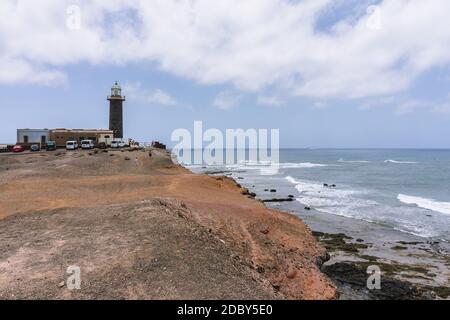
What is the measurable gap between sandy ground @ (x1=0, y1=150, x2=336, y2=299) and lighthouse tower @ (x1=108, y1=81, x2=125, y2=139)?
46.9 metres

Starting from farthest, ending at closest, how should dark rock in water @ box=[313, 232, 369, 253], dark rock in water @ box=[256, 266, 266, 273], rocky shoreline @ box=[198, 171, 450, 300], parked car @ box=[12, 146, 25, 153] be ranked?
parked car @ box=[12, 146, 25, 153], dark rock in water @ box=[313, 232, 369, 253], rocky shoreline @ box=[198, 171, 450, 300], dark rock in water @ box=[256, 266, 266, 273]

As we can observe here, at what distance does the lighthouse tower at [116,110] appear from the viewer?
6631 cm

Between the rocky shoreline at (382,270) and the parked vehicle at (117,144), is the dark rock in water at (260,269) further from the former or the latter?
the parked vehicle at (117,144)

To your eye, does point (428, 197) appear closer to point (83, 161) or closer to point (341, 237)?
point (341, 237)

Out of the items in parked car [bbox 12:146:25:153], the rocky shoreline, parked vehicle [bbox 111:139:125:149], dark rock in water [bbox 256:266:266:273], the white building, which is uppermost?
the white building

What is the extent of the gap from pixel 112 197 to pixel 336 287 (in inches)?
414

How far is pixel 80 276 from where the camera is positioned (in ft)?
28.5

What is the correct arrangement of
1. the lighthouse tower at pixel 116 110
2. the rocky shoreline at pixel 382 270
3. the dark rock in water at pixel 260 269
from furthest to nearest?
the lighthouse tower at pixel 116 110, the rocky shoreline at pixel 382 270, the dark rock in water at pixel 260 269

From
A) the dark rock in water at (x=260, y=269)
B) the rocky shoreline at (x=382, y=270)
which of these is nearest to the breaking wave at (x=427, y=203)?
the rocky shoreline at (x=382, y=270)

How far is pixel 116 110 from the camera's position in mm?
67062

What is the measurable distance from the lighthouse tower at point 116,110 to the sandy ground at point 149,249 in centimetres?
4693

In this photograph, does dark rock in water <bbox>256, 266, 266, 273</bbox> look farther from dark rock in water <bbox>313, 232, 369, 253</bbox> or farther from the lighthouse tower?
the lighthouse tower

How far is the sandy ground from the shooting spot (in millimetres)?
8453

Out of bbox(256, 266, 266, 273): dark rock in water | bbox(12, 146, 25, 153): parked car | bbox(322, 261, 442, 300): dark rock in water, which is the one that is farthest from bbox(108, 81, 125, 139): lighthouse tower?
bbox(256, 266, 266, 273): dark rock in water
